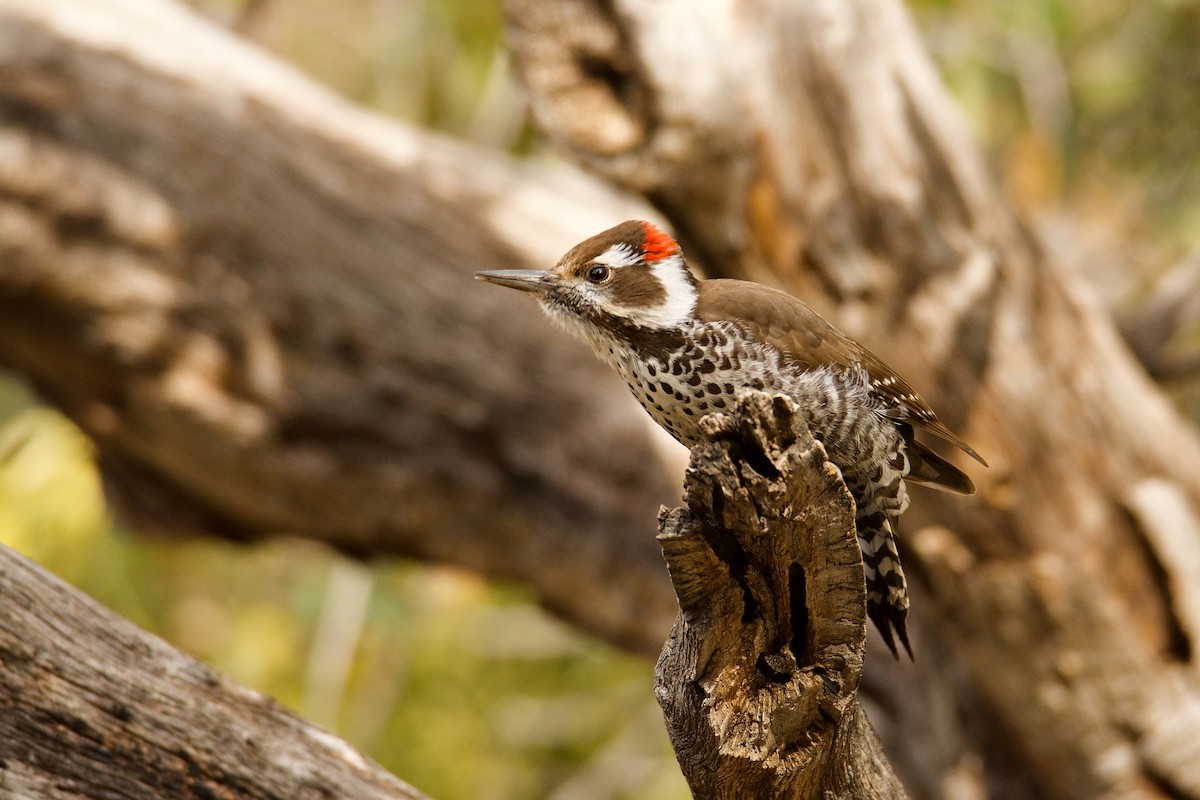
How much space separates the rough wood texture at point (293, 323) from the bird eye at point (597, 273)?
2.70m

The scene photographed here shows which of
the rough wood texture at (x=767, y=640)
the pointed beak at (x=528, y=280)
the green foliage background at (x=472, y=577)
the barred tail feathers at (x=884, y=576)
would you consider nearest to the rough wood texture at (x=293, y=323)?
the green foliage background at (x=472, y=577)

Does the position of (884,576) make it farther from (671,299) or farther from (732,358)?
(671,299)

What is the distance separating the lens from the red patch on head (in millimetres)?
2795

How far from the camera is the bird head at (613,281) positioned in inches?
106

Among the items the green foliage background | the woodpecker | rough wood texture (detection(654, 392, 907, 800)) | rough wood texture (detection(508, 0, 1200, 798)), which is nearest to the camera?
rough wood texture (detection(654, 392, 907, 800))

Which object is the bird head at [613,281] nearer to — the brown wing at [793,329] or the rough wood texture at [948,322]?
the brown wing at [793,329]

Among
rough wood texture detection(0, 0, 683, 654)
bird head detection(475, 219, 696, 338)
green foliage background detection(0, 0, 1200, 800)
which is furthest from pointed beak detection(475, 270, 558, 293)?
green foliage background detection(0, 0, 1200, 800)

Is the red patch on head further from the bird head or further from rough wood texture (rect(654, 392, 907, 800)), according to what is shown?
rough wood texture (rect(654, 392, 907, 800))

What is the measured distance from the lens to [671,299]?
2691 mm

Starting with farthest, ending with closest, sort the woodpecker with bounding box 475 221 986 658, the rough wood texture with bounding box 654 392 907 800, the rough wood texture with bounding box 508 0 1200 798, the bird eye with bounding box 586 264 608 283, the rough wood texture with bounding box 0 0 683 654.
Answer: the rough wood texture with bounding box 0 0 683 654 → the rough wood texture with bounding box 508 0 1200 798 → the bird eye with bounding box 586 264 608 283 → the woodpecker with bounding box 475 221 986 658 → the rough wood texture with bounding box 654 392 907 800

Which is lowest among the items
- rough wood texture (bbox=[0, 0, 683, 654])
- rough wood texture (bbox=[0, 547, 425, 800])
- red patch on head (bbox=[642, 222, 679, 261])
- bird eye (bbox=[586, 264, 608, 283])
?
rough wood texture (bbox=[0, 547, 425, 800])

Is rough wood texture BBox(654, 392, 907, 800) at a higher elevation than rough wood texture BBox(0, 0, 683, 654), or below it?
below

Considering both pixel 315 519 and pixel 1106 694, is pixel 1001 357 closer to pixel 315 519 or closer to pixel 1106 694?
pixel 1106 694

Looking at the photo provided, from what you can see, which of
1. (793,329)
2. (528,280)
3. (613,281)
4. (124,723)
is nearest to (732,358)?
(793,329)
